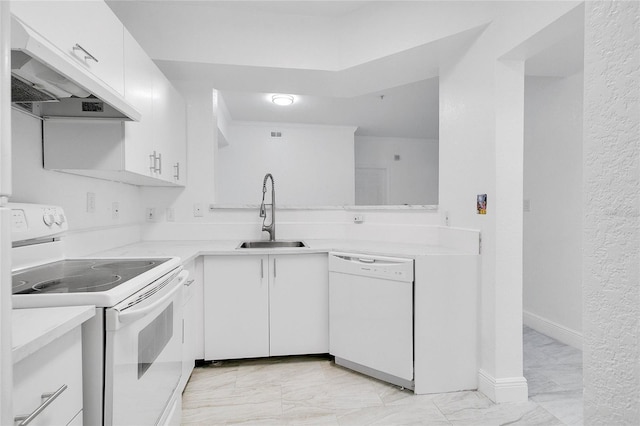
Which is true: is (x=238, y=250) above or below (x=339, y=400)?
above

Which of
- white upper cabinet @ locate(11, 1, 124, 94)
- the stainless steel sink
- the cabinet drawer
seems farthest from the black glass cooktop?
the stainless steel sink

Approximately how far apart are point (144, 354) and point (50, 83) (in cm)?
100

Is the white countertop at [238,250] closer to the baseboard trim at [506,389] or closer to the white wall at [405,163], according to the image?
the baseboard trim at [506,389]

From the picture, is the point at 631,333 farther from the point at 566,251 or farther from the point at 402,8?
the point at 566,251

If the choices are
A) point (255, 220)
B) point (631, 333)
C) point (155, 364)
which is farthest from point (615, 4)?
point (255, 220)

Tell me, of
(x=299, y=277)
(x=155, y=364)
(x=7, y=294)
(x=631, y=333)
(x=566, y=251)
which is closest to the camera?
(x=631, y=333)

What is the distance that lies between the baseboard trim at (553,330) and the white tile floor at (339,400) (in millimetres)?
353

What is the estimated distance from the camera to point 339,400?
6.19 feet

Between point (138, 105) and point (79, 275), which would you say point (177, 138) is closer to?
point (138, 105)

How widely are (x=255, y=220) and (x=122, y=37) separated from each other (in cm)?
156

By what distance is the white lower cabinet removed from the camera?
2.20 m

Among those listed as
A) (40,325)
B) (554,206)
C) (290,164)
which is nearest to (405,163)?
(290,164)

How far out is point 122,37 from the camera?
1.61m

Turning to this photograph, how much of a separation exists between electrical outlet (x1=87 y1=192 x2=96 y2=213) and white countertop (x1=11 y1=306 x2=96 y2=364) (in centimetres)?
120
